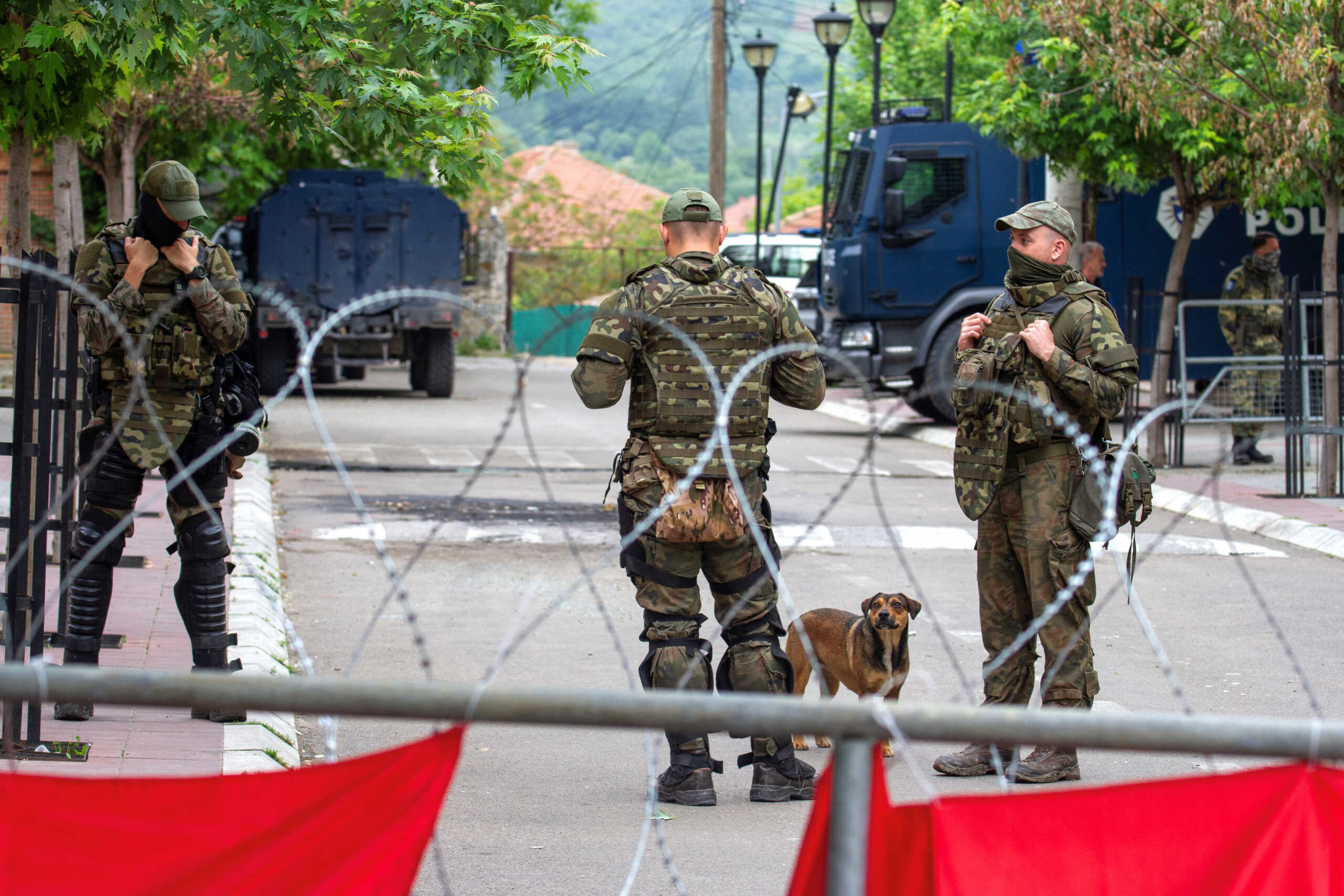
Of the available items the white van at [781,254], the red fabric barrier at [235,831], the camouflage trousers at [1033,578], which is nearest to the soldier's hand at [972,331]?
the camouflage trousers at [1033,578]

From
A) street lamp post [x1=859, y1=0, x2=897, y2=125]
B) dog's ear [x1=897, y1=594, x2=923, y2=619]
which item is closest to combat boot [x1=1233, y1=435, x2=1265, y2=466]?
street lamp post [x1=859, y1=0, x2=897, y2=125]

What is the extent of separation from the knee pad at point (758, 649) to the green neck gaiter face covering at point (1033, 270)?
54.4 inches

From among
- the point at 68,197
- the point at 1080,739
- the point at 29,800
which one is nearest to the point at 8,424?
the point at 68,197

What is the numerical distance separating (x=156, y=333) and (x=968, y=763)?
9.98 ft

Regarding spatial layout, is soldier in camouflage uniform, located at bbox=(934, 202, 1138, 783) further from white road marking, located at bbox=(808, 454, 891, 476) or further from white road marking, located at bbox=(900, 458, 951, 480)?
white road marking, located at bbox=(900, 458, 951, 480)

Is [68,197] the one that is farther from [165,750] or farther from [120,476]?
[165,750]

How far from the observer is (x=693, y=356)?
4469mm

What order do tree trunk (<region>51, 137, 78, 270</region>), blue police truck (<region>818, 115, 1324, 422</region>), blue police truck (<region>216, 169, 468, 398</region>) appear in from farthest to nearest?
1. blue police truck (<region>216, 169, 468, 398</region>)
2. blue police truck (<region>818, 115, 1324, 422</region>)
3. tree trunk (<region>51, 137, 78, 270</region>)

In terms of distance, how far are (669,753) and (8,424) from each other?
8151 mm

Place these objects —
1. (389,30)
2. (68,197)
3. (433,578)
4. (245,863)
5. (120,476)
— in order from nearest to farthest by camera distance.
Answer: (245,863) → (120,476) → (389,30) → (433,578) → (68,197)

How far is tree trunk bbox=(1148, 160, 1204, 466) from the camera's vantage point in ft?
44.9

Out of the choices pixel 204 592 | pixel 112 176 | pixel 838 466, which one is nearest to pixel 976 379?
pixel 204 592

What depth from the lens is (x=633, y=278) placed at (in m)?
4.61

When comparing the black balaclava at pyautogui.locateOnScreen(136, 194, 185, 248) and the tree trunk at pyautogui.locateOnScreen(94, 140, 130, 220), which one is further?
the tree trunk at pyautogui.locateOnScreen(94, 140, 130, 220)
